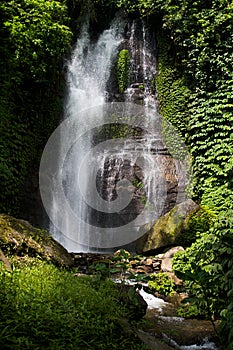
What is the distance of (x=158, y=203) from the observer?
10.8 meters

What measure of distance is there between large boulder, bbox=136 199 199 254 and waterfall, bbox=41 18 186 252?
33.5 inches

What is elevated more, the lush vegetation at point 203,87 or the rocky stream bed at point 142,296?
the lush vegetation at point 203,87

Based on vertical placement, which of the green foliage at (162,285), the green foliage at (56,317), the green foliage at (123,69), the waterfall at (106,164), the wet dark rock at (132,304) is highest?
the green foliage at (123,69)

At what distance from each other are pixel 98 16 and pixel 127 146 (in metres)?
6.71

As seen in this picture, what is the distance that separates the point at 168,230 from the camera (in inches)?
341

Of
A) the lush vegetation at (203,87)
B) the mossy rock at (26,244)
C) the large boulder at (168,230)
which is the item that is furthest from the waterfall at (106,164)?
the mossy rock at (26,244)

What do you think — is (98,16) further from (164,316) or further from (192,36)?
(164,316)

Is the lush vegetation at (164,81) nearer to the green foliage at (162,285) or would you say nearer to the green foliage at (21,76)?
the green foliage at (21,76)

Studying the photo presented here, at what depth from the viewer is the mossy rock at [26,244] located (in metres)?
4.95

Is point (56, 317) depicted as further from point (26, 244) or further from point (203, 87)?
point (203, 87)

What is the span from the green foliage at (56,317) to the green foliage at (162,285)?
279 centimetres

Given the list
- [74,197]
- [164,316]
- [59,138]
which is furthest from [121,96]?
[164,316]

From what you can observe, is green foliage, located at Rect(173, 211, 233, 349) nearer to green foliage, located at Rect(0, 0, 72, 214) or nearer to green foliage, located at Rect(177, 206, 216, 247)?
green foliage, located at Rect(177, 206, 216, 247)

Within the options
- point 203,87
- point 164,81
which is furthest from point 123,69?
point 203,87
